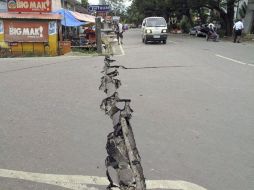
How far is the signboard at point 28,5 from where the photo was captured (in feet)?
65.9

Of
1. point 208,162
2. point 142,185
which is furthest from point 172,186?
point 208,162

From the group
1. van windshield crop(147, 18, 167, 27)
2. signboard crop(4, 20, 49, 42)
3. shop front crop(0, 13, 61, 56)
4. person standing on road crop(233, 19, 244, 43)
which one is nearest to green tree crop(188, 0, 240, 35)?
person standing on road crop(233, 19, 244, 43)

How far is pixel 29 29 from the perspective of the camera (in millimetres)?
20016

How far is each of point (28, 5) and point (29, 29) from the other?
126cm

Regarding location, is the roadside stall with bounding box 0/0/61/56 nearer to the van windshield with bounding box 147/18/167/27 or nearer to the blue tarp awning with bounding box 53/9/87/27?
the blue tarp awning with bounding box 53/9/87/27

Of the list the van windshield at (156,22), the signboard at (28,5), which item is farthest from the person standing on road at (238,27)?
the signboard at (28,5)

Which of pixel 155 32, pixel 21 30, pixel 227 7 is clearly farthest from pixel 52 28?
pixel 227 7

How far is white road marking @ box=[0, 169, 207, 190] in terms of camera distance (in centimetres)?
407

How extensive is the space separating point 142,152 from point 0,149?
1.89 meters

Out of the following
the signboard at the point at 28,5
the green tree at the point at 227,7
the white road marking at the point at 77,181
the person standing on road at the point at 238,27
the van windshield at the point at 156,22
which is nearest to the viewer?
the white road marking at the point at 77,181

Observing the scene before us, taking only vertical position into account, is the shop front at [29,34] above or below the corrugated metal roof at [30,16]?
below

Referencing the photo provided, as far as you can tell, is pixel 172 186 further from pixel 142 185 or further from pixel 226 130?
pixel 226 130

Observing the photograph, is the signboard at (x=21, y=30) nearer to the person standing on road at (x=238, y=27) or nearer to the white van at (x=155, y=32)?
the white van at (x=155, y=32)

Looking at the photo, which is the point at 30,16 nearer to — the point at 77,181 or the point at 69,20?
the point at 69,20
